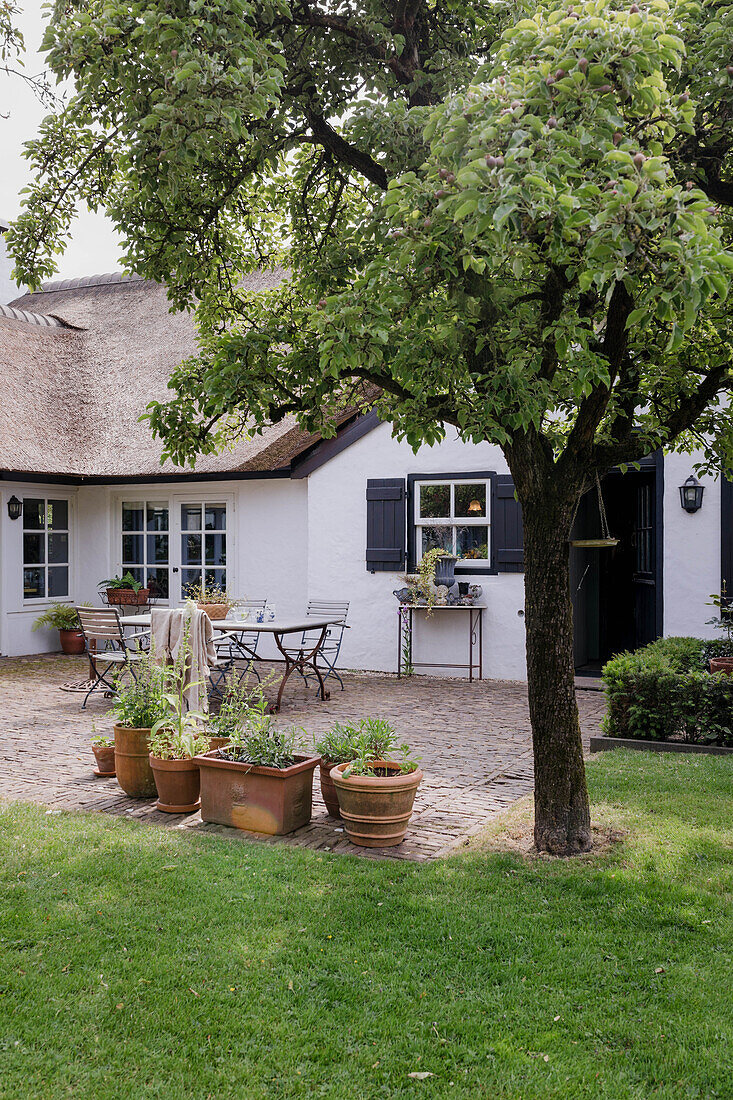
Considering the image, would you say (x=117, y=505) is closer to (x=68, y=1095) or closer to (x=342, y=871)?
(x=342, y=871)

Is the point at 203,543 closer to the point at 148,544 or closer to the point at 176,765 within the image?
the point at 148,544

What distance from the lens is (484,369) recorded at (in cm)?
421

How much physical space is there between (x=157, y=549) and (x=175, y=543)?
428 mm

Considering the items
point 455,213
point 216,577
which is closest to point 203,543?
point 216,577

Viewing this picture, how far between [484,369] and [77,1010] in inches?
126

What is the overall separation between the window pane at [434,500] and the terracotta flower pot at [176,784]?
6.44 m

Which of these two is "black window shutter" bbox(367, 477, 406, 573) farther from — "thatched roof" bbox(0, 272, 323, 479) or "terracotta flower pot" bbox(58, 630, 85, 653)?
"terracotta flower pot" bbox(58, 630, 85, 653)

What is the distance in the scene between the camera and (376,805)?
466 centimetres

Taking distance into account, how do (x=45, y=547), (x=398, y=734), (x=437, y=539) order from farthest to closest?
1. (x=45, y=547)
2. (x=437, y=539)
3. (x=398, y=734)

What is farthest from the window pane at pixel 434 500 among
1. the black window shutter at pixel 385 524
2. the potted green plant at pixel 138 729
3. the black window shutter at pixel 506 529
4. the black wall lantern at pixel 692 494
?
the potted green plant at pixel 138 729

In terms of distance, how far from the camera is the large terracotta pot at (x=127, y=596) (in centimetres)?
1321

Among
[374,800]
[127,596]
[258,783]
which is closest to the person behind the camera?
[374,800]

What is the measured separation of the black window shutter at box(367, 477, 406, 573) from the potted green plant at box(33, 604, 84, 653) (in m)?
4.85

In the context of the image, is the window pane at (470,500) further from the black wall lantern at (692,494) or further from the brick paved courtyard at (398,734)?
the black wall lantern at (692,494)
